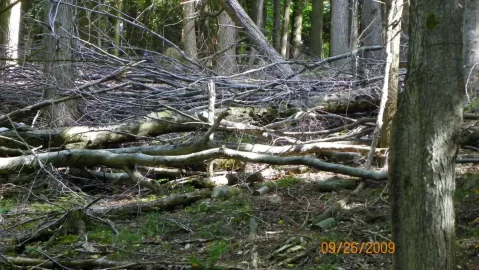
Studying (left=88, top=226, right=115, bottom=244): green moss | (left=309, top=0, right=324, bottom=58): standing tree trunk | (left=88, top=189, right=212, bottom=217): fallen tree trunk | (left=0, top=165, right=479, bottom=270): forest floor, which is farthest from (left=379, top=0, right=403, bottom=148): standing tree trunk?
(left=309, top=0, right=324, bottom=58): standing tree trunk

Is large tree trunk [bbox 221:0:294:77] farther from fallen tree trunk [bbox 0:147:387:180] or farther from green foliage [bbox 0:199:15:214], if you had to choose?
green foliage [bbox 0:199:15:214]

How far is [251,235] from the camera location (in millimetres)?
5414

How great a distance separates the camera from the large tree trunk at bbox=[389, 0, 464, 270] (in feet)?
10.9

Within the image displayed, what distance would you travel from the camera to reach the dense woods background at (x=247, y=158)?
11.1 feet

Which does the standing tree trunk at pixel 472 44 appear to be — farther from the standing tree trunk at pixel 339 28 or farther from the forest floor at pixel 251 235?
the standing tree trunk at pixel 339 28

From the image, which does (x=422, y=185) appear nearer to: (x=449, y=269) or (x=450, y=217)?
(x=450, y=217)

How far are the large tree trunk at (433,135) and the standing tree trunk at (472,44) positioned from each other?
13.4 feet

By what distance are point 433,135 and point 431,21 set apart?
2.00ft

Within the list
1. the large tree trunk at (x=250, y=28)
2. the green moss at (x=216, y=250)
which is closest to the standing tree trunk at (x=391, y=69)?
the green moss at (x=216, y=250)

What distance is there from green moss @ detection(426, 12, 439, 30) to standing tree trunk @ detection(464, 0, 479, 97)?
13.5 feet

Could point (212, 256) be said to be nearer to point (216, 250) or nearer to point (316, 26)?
point (216, 250)

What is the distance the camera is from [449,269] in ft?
11.0

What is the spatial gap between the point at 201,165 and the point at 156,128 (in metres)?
0.77

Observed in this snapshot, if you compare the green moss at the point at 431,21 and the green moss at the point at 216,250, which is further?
the green moss at the point at 216,250
